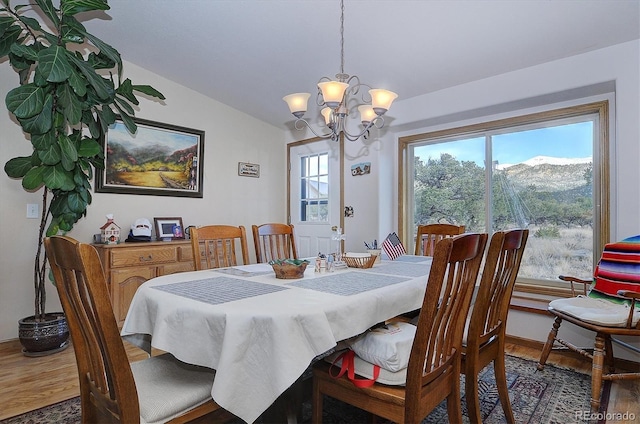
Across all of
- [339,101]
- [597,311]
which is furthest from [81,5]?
[597,311]

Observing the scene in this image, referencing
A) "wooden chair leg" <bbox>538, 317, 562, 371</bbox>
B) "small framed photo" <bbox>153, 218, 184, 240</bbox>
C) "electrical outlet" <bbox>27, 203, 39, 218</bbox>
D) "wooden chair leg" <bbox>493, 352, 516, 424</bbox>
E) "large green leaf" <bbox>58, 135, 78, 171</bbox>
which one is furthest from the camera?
"small framed photo" <bbox>153, 218, 184, 240</bbox>

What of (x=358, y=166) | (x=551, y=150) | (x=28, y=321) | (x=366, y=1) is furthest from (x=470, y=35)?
(x=28, y=321)

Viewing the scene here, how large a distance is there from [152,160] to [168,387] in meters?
3.06

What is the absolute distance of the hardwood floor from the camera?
201 cm

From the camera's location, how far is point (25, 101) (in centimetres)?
238

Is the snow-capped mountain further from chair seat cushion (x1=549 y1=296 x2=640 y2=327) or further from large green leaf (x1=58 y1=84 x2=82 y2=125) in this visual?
large green leaf (x1=58 y1=84 x2=82 y2=125)

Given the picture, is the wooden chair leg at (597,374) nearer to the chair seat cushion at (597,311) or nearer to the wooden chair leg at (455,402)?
the chair seat cushion at (597,311)

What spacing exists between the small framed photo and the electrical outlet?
96 cm

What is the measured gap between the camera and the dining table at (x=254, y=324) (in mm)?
1076

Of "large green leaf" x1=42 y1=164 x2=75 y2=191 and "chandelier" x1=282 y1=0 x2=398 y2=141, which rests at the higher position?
"chandelier" x1=282 y1=0 x2=398 y2=141

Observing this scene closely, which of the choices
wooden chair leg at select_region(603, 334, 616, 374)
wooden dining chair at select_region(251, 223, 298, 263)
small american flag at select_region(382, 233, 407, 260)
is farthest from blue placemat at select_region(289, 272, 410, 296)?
wooden chair leg at select_region(603, 334, 616, 374)

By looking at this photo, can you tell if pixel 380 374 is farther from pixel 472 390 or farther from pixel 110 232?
pixel 110 232

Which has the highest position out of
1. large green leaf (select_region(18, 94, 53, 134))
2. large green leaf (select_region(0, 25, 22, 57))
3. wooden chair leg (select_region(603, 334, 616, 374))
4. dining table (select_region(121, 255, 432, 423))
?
large green leaf (select_region(0, 25, 22, 57))

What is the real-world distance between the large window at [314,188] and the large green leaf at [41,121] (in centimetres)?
285
